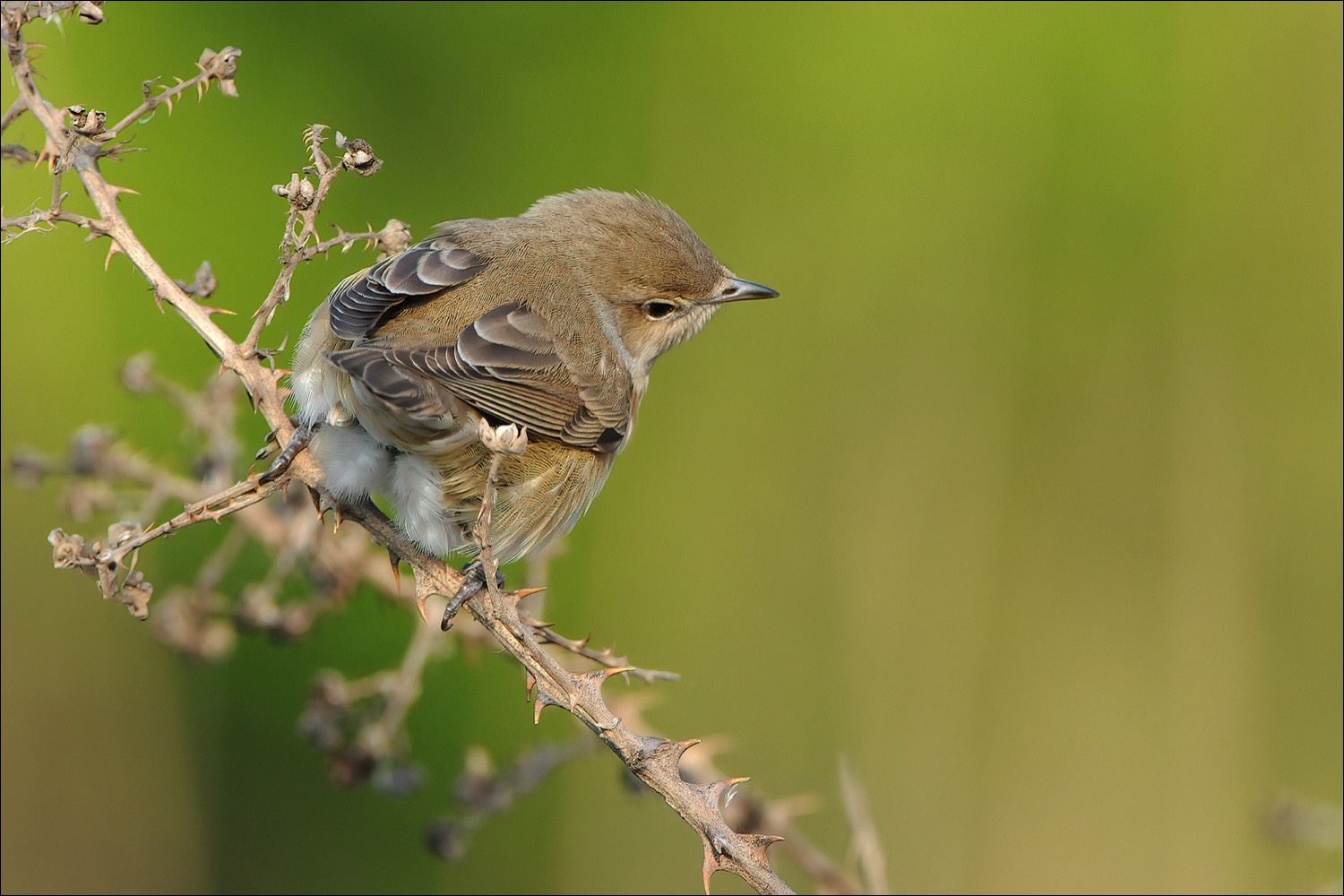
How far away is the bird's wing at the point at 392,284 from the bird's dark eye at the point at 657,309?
718 mm

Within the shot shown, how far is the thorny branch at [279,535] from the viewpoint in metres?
2.07

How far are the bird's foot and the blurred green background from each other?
1.59 metres

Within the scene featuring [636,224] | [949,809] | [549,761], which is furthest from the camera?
[949,809]

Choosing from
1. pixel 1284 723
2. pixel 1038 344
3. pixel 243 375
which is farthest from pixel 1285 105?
pixel 243 375

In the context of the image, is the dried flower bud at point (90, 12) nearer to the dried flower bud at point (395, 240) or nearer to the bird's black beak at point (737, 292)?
the dried flower bud at point (395, 240)

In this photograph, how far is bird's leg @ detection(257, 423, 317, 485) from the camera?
104 inches

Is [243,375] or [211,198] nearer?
[243,375]

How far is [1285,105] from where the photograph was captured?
5.56m

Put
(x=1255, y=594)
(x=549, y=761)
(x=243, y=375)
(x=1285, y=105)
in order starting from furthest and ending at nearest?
(x=1285, y=105) < (x=1255, y=594) < (x=549, y=761) < (x=243, y=375)

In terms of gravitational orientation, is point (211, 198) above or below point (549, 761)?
above

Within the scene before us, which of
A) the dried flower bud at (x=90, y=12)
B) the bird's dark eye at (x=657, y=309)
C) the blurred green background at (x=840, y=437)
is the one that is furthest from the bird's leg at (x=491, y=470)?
the blurred green background at (x=840, y=437)

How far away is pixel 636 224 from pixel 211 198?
149 cm

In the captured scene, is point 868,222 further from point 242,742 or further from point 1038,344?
point 242,742

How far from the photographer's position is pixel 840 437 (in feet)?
17.8
